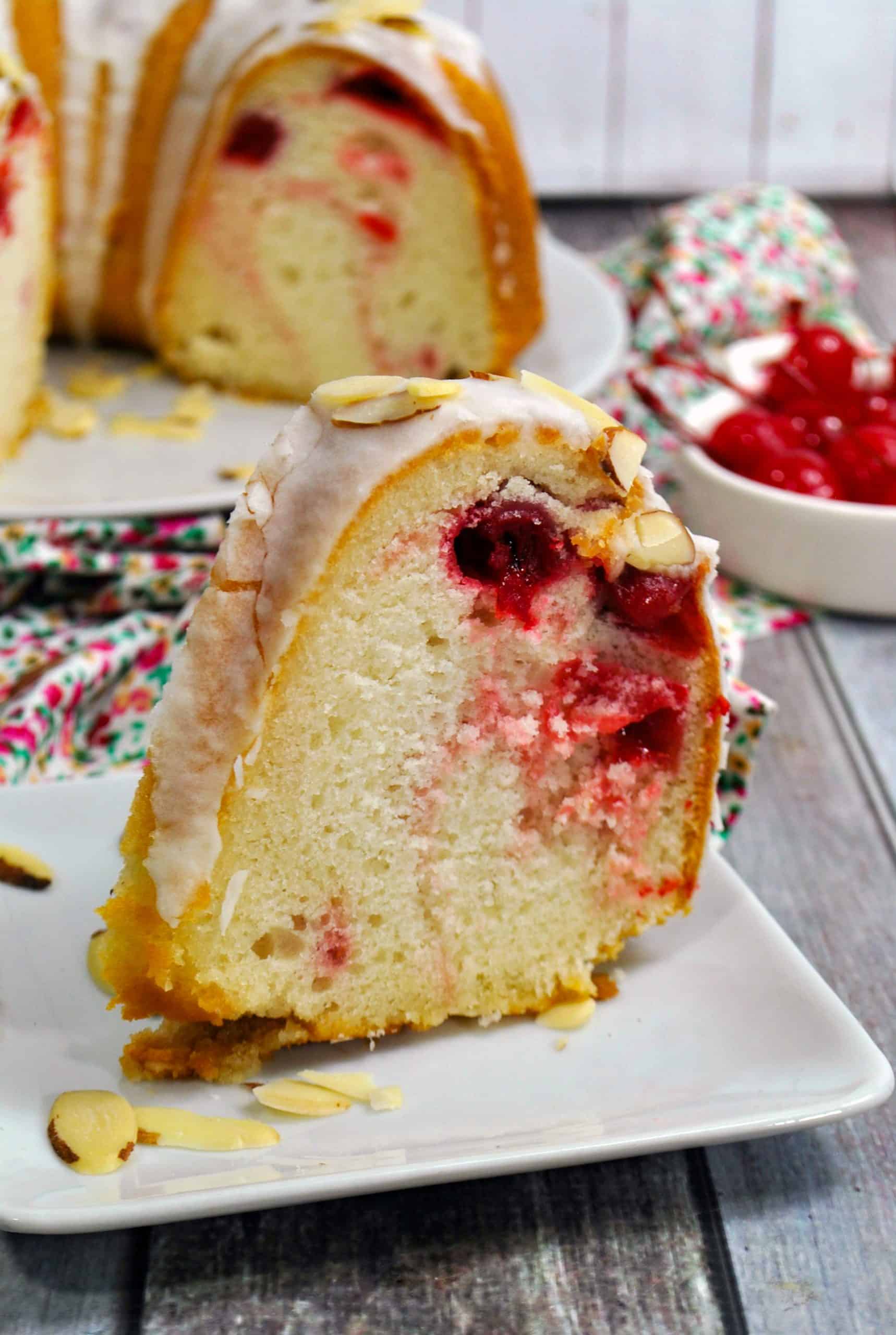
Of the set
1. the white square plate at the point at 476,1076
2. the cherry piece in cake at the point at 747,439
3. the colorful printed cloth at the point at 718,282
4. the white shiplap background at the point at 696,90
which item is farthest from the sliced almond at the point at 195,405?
the white shiplap background at the point at 696,90

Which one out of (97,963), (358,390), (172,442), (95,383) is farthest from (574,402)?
(95,383)

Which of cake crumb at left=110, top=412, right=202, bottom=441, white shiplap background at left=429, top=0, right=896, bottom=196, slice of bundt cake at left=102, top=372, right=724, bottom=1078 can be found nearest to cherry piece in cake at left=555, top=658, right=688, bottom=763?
slice of bundt cake at left=102, top=372, right=724, bottom=1078

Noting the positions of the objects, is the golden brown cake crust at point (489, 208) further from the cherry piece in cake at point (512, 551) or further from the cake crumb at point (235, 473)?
the cherry piece in cake at point (512, 551)

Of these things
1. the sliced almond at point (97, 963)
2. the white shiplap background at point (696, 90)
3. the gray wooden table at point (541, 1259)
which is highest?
the sliced almond at point (97, 963)

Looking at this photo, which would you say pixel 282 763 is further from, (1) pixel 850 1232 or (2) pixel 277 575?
(1) pixel 850 1232

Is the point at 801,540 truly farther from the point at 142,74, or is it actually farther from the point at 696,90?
the point at 696,90

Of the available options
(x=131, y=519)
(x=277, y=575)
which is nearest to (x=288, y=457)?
(x=277, y=575)
